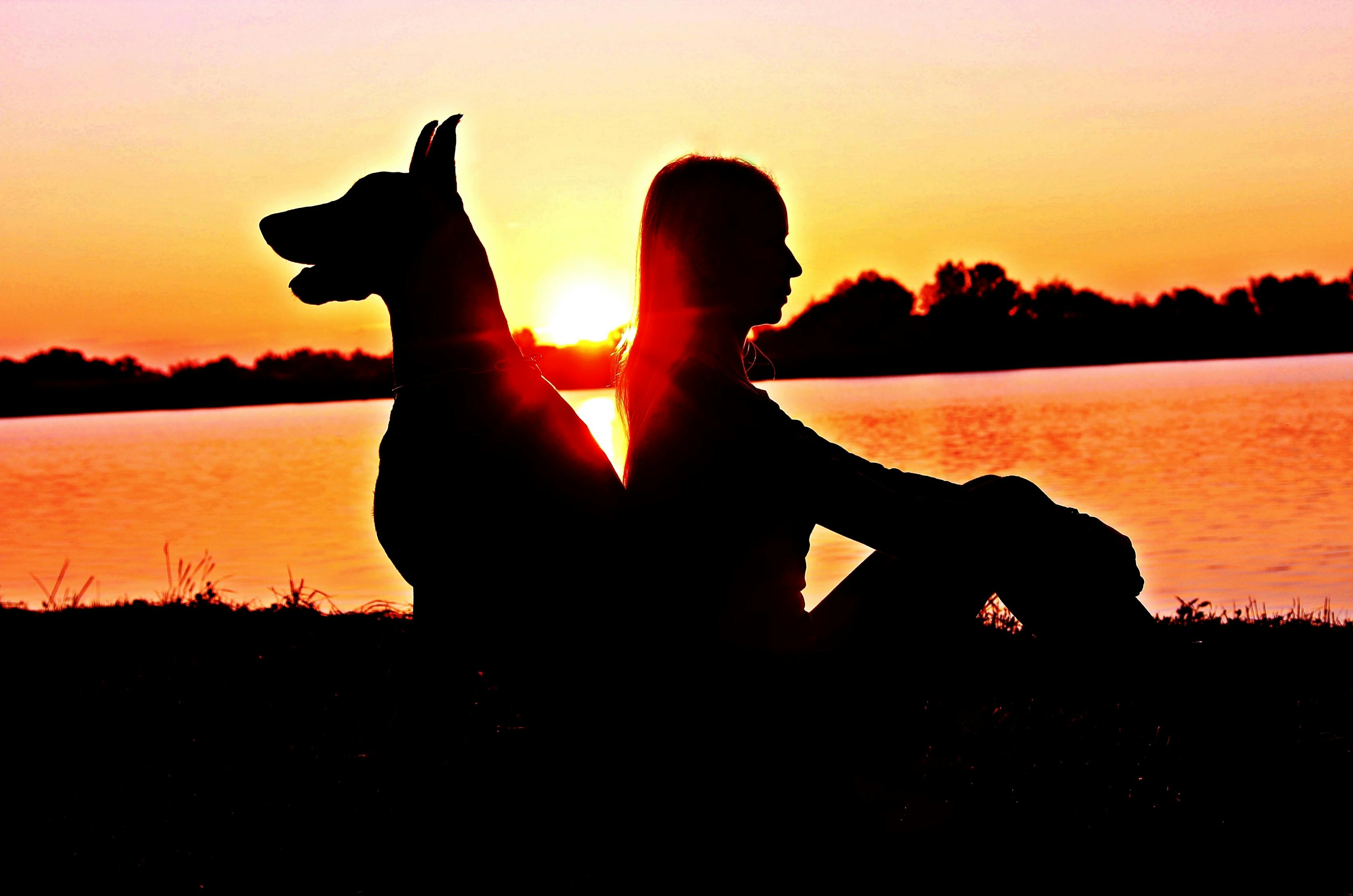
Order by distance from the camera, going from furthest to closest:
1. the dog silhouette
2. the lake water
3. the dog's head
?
1. the lake water
2. the dog's head
3. the dog silhouette

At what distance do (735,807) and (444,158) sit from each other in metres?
1.60

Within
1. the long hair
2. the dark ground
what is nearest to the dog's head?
the long hair

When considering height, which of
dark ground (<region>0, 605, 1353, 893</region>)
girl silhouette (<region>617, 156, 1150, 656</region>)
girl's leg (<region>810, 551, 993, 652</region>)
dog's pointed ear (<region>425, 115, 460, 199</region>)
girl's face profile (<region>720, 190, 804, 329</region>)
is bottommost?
dark ground (<region>0, 605, 1353, 893</region>)

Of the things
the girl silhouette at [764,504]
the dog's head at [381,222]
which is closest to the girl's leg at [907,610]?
the girl silhouette at [764,504]

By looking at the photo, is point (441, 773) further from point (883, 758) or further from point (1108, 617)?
point (1108, 617)

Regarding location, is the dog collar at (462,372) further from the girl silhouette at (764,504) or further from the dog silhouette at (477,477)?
the girl silhouette at (764,504)

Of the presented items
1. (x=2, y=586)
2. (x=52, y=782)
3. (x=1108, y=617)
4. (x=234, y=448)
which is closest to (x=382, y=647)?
(x=52, y=782)

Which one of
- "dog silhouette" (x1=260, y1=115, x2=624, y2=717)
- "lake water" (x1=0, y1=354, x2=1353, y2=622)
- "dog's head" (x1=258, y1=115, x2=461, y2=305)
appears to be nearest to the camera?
"dog silhouette" (x1=260, y1=115, x2=624, y2=717)

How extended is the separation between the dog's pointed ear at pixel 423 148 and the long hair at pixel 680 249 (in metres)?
0.51

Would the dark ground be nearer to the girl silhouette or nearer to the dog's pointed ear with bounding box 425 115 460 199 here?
the girl silhouette

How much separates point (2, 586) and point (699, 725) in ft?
33.7

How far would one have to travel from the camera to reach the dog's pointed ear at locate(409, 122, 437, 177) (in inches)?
106

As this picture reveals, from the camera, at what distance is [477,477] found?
7.92 feet

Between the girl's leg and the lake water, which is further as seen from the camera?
the lake water
